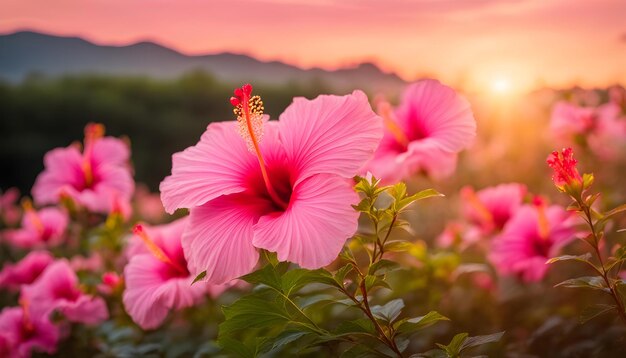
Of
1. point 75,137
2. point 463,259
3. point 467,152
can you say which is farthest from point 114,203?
point 75,137

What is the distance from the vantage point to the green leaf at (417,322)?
908 millimetres

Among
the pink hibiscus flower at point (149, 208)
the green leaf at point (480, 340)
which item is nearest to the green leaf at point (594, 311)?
the green leaf at point (480, 340)

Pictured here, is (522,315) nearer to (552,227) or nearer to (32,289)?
(552,227)

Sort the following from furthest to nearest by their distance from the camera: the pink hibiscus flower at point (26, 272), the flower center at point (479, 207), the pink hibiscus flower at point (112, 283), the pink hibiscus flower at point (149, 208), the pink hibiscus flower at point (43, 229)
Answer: the pink hibiscus flower at point (149, 208) → the pink hibiscus flower at point (43, 229) → the pink hibiscus flower at point (26, 272) → the flower center at point (479, 207) → the pink hibiscus flower at point (112, 283)

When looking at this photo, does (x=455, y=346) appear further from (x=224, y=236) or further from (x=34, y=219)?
(x=34, y=219)

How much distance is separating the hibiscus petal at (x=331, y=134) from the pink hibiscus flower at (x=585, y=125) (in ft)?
4.42

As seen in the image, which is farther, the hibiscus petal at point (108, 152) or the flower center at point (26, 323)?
the hibiscus petal at point (108, 152)

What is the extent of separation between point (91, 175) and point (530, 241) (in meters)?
1.18

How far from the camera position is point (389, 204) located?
0.96 metres

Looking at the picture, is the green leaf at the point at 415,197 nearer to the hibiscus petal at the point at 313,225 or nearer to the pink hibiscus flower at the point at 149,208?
the hibiscus petal at the point at 313,225

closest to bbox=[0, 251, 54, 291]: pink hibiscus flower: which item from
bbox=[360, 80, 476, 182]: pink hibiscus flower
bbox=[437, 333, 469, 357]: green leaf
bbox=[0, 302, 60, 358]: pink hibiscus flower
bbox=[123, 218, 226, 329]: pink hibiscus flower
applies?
bbox=[0, 302, 60, 358]: pink hibiscus flower

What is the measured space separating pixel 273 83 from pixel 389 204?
7816mm

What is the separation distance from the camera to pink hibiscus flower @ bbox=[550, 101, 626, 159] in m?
2.13

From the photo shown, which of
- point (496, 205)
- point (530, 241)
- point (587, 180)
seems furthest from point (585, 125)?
point (587, 180)
